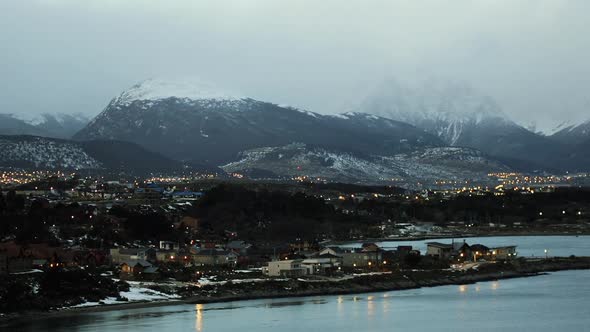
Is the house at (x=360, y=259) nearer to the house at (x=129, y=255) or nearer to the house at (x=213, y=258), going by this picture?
the house at (x=213, y=258)

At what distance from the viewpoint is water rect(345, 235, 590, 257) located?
7144 centimetres

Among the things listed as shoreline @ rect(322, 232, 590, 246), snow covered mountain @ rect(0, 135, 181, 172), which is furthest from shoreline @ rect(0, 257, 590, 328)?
snow covered mountain @ rect(0, 135, 181, 172)

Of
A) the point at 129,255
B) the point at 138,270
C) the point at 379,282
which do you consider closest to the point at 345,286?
the point at 379,282

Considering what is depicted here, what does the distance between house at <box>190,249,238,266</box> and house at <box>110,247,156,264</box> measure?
2.40 m

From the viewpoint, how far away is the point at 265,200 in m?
94.8

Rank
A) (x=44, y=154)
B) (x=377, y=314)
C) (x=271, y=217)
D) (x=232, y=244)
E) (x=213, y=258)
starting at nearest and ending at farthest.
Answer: (x=377, y=314) < (x=213, y=258) < (x=232, y=244) < (x=271, y=217) < (x=44, y=154)

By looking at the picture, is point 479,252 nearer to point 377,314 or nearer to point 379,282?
point 379,282

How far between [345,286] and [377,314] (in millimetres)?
8633

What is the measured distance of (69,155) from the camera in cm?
15325

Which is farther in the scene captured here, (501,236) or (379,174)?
(379,174)

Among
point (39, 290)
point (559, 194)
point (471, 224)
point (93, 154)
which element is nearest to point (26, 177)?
point (93, 154)

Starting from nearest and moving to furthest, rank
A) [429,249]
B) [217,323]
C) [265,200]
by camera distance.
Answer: [217,323] → [429,249] → [265,200]

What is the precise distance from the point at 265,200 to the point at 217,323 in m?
55.5

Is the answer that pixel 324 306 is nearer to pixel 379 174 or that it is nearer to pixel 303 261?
pixel 303 261
